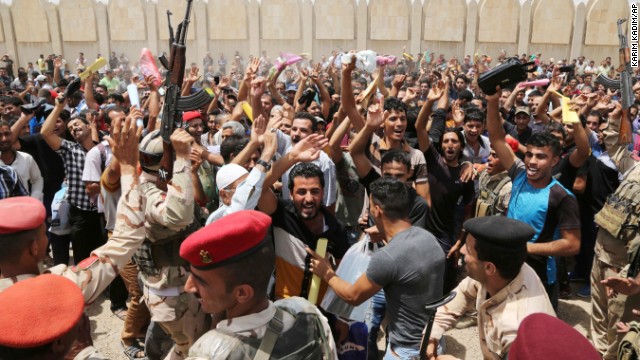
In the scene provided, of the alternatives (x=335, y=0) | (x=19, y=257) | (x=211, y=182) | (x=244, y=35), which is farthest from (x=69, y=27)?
(x=19, y=257)

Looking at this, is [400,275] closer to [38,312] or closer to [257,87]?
[38,312]

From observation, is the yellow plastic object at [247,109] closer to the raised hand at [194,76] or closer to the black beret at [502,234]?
the raised hand at [194,76]

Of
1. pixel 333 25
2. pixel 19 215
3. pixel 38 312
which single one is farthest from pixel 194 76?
pixel 333 25

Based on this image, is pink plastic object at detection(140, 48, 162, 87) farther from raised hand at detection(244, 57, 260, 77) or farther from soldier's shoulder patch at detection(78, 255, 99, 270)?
soldier's shoulder patch at detection(78, 255, 99, 270)

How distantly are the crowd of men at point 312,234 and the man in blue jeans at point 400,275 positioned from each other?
0.01 meters

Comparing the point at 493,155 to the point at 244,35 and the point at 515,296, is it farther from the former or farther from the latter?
the point at 244,35

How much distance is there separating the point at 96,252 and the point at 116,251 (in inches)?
3.7

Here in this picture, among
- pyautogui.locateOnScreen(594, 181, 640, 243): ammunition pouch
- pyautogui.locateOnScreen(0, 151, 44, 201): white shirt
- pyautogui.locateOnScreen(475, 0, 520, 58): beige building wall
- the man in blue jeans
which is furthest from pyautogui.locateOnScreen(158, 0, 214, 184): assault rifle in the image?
pyautogui.locateOnScreen(475, 0, 520, 58): beige building wall

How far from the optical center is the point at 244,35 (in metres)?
28.2

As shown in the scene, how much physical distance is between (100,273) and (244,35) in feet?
91.0

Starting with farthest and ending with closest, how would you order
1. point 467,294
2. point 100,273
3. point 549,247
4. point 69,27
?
point 69,27, point 549,247, point 467,294, point 100,273

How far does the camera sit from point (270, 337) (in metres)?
1.79

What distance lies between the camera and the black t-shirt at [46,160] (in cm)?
588

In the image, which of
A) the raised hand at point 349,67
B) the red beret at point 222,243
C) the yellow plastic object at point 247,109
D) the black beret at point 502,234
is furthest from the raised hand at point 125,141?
the yellow plastic object at point 247,109
